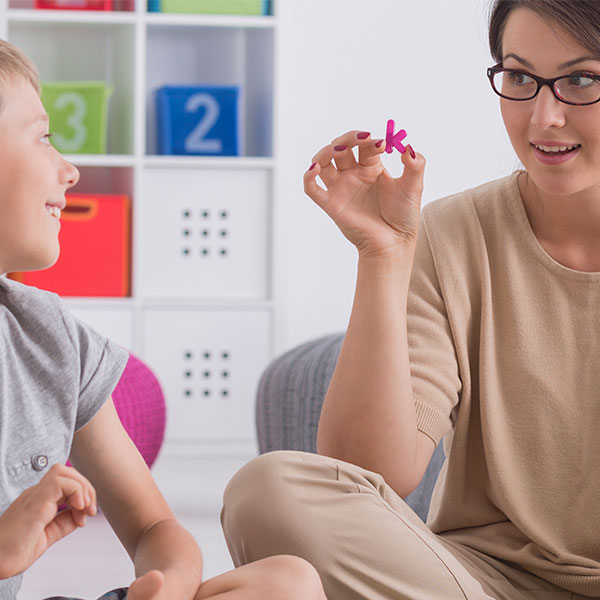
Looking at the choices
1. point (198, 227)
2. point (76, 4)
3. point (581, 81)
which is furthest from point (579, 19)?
point (76, 4)

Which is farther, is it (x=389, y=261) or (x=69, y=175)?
(x=389, y=261)

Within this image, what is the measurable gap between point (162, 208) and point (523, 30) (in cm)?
218

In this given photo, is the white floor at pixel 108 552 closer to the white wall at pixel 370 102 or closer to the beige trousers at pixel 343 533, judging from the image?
the beige trousers at pixel 343 533

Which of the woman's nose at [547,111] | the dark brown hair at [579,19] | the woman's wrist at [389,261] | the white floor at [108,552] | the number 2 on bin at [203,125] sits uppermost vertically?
the number 2 on bin at [203,125]

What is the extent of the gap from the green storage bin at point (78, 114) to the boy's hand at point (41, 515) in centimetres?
254

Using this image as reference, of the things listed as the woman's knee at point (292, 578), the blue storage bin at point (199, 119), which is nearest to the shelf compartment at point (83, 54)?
the blue storage bin at point (199, 119)

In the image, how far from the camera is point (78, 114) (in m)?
3.31

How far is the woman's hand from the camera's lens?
123cm

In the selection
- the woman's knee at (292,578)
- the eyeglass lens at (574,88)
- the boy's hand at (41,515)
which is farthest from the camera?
the eyeglass lens at (574,88)

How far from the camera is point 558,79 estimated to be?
122 centimetres

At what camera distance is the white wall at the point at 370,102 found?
3688mm

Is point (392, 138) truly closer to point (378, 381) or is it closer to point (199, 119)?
point (378, 381)

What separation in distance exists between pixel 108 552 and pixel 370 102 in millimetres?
2030

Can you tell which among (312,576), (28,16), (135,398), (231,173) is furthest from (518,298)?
(28,16)
